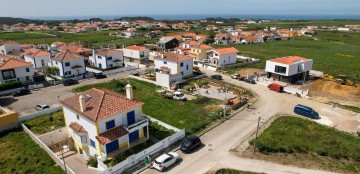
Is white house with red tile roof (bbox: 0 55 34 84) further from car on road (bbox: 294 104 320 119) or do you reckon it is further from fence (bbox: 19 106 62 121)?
car on road (bbox: 294 104 320 119)

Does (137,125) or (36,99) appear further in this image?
(36,99)

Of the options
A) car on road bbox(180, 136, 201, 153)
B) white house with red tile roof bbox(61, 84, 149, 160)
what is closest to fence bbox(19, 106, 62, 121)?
white house with red tile roof bbox(61, 84, 149, 160)

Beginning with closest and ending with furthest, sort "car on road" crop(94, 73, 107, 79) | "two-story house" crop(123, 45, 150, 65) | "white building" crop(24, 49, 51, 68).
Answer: "car on road" crop(94, 73, 107, 79)
"white building" crop(24, 49, 51, 68)
"two-story house" crop(123, 45, 150, 65)

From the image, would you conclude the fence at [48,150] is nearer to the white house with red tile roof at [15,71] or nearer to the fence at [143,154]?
the fence at [143,154]

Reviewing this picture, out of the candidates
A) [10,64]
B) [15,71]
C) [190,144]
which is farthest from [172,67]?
[10,64]

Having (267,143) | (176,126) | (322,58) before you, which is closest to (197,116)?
(176,126)

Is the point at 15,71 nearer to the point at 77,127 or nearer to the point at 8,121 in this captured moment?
the point at 8,121
